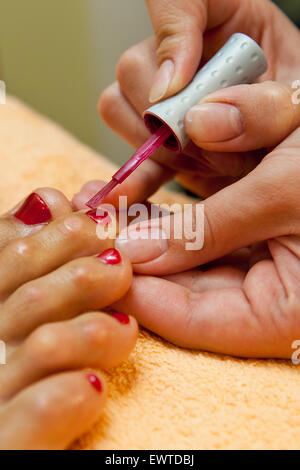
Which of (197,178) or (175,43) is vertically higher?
(175,43)

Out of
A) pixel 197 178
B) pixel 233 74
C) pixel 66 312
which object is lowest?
pixel 197 178

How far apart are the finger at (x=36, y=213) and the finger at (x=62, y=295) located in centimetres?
12

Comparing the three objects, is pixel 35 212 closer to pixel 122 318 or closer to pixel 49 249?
pixel 49 249

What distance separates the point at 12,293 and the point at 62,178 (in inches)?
18.7

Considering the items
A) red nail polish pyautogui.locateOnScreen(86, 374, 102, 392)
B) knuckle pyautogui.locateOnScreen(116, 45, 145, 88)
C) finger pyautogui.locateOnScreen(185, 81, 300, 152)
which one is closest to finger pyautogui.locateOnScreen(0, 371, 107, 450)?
red nail polish pyautogui.locateOnScreen(86, 374, 102, 392)

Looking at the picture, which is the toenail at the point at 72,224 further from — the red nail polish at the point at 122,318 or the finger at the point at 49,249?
the red nail polish at the point at 122,318

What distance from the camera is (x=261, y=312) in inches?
21.3

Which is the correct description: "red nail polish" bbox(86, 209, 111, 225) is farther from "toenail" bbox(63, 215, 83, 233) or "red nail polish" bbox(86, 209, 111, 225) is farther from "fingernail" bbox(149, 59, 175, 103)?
"fingernail" bbox(149, 59, 175, 103)

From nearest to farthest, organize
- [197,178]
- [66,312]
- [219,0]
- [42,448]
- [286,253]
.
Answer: [42,448] < [66,312] < [286,253] < [219,0] < [197,178]

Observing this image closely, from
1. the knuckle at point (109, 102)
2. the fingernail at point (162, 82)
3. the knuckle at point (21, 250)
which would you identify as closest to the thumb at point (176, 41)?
the fingernail at point (162, 82)

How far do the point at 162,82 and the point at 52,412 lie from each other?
434 mm

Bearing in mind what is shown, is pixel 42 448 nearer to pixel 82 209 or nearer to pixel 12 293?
pixel 12 293

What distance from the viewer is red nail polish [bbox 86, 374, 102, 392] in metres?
0.40
